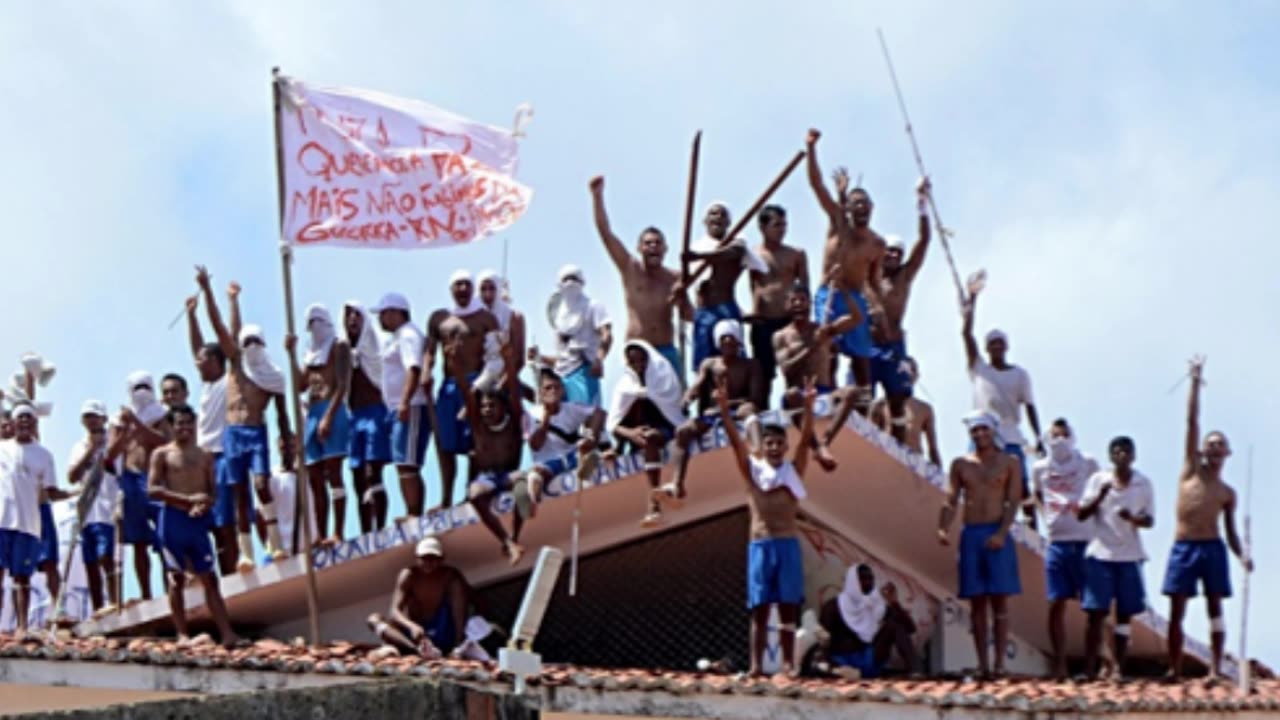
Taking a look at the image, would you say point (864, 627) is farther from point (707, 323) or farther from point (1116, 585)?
point (707, 323)

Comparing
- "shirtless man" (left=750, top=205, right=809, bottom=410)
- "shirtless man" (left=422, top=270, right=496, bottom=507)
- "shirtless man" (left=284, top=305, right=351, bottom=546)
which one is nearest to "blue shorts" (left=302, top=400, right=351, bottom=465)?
"shirtless man" (left=284, top=305, right=351, bottom=546)

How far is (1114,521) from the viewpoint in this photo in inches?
787

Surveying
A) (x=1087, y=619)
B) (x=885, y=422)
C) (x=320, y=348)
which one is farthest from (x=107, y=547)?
(x=1087, y=619)

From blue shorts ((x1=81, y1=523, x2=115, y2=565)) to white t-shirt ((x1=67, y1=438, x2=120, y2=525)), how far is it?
54mm

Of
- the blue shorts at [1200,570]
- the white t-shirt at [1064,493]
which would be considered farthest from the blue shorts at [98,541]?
the blue shorts at [1200,570]

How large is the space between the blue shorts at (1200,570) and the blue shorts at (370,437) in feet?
17.2

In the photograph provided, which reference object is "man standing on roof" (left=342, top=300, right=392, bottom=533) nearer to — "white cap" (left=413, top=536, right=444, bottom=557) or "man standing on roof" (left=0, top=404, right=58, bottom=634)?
"white cap" (left=413, top=536, right=444, bottom=557)

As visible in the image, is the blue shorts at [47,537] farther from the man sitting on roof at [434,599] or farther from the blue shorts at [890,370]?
the blue shorts at [890,370]

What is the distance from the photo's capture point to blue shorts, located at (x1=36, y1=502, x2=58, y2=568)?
20.7 metres

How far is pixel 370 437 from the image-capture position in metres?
20.2

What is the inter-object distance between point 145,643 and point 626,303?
3879mm

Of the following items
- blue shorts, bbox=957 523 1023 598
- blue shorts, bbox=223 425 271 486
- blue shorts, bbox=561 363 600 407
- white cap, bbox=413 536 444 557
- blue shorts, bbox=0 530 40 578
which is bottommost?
blue shorts, bbox=957 523 1023 598

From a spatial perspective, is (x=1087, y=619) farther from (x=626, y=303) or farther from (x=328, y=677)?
(x=328, y=677)

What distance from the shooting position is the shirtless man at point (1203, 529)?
773 inches
